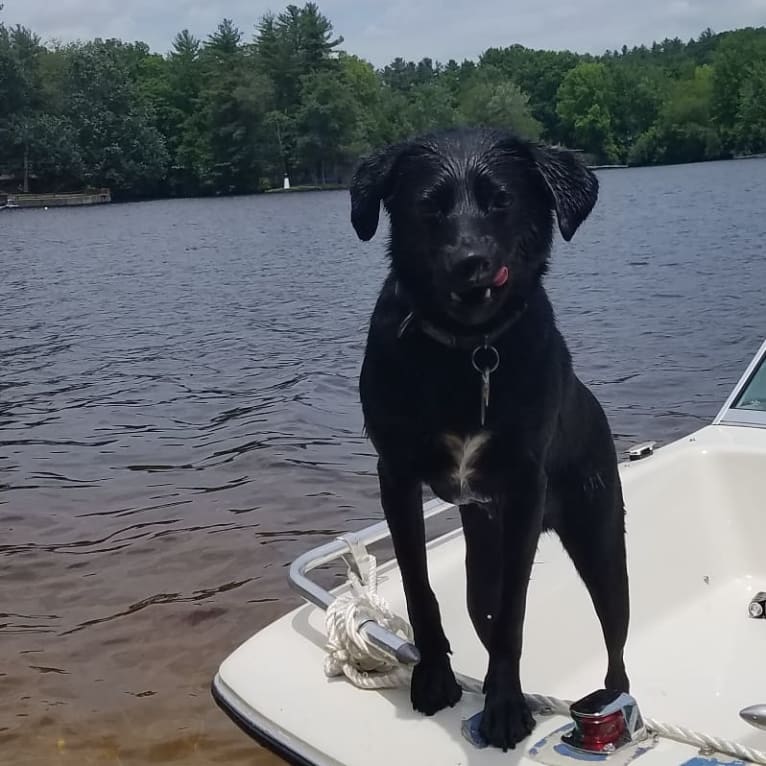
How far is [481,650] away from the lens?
137 inches

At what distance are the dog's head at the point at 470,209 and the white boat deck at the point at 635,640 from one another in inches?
40.9

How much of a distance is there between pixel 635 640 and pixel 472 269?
2520 millimetres

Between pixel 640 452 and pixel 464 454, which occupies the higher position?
pixel 464 454

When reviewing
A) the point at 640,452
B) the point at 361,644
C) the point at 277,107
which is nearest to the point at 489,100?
the point at 277,107

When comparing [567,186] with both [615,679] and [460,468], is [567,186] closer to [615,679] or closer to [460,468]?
[460,468]

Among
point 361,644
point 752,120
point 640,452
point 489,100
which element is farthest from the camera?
point 752,120

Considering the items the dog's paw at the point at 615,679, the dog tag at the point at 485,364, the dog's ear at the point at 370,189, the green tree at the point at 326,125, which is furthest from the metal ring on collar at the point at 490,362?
the green tree at the point at 326,125

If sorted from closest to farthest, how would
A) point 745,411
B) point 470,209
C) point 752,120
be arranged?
1. point 470,209
2. point 745,411
3. point 752,120

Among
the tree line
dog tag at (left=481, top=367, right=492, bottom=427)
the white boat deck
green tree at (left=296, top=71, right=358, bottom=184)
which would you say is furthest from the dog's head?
green tree at (left=296, top=71, right=358, bottom=184)

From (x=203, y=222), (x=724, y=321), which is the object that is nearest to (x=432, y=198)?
(x=724, y=321)

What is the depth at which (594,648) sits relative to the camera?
4012mm

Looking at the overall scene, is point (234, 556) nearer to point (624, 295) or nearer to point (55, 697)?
point (55, 697)

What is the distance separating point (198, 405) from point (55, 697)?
6897 mm

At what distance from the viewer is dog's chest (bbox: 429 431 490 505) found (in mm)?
2398
